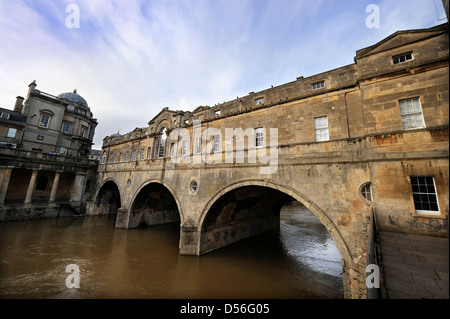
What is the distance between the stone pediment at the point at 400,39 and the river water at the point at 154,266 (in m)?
10.6

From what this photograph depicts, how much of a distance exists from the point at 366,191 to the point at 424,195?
156 centimetres

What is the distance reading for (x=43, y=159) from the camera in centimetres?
2088

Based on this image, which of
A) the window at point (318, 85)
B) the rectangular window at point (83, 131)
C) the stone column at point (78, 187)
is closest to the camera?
the window at point (318, 85)

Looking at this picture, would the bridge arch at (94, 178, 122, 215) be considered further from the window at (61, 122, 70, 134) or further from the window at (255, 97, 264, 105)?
the window at (255, 97, 264, 105)

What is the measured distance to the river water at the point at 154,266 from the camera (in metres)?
8.09

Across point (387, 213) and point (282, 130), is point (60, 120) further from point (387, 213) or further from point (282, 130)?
point (387, 213)

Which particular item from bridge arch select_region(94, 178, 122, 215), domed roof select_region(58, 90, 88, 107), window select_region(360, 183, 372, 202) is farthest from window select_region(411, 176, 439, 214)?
domed roof select_region(58, 90, 88, 107)

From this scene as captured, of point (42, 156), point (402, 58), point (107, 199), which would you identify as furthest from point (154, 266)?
point (42, 156)

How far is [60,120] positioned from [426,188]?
38.4 meters

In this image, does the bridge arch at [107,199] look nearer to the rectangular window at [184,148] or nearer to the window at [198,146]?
the rectangular window at [184,148]

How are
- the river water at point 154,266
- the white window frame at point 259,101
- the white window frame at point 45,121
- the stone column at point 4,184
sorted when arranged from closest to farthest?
the river water at point 154,266 < the white window frame at point 259,101 < the stone column at point 4,184 < the white window frame at point 45,121

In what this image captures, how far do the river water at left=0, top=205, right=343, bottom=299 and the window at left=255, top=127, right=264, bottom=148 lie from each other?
730 centimetres

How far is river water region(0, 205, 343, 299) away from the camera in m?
8.09

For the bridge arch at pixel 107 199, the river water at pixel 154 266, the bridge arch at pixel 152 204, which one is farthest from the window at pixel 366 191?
the bridge arch at pixel 107 199
